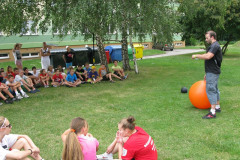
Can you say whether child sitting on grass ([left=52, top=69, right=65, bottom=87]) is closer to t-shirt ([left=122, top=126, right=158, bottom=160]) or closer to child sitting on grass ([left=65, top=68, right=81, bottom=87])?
child sitting on grass ([left=65, top=68, right=81, bottom=87])

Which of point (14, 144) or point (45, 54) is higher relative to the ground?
point (45, 54)

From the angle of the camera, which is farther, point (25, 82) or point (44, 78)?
point (44, 78)

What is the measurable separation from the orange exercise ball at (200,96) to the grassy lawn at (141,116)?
216 mm

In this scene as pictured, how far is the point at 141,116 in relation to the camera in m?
6.85

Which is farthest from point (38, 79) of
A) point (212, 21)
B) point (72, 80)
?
point (212, 21)

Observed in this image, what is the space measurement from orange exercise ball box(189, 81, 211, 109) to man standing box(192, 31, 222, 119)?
428mm

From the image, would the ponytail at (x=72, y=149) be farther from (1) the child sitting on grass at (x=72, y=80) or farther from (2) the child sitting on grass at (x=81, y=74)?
(2) the child sitting on grass at (x=81, y=74)

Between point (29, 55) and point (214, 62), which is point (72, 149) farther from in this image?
point (29, 55)

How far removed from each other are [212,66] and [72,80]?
6.87 meters

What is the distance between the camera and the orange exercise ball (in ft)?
22.5

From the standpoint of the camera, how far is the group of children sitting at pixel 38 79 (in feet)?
29.9

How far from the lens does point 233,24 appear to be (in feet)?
74.3

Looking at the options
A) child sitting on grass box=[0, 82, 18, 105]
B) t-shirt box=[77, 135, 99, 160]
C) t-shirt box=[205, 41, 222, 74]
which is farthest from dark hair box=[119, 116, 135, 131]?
child sitting on grass box=[0, 82, 18, 105]

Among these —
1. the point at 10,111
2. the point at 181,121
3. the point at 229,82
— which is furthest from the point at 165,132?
the point at 229,82
